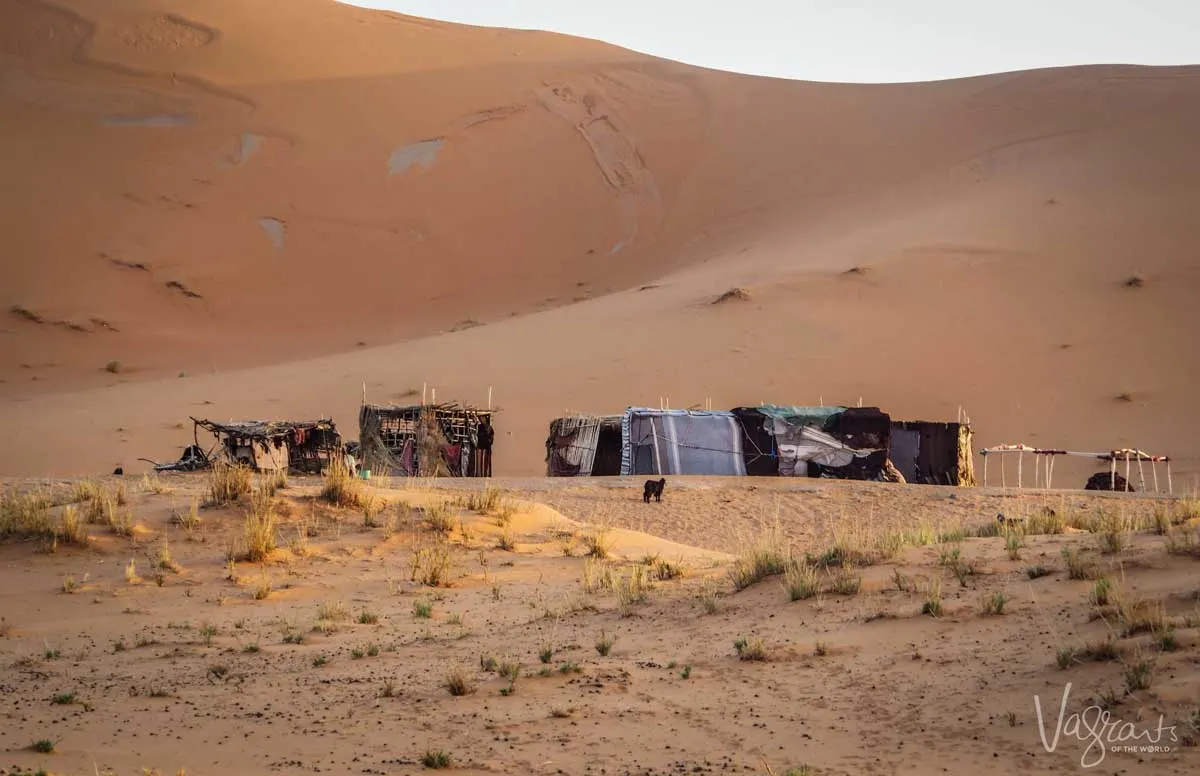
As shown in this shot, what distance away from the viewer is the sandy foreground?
569 cm

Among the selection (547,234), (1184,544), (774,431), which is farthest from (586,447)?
(547,234)

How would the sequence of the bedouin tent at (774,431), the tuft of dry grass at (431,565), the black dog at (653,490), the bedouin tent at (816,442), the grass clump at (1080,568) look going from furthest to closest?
the bedouin tent at (774,431), the bedouin tent at (816,442), the black dog at (653,490), the tuft of dry grass at (431,565), the grass clump at (1080,568)

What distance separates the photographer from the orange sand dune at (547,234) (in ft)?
106

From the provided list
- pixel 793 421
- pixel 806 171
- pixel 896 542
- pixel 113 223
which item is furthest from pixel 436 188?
pixel 896 542

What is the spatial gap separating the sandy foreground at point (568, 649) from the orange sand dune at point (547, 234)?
1764 cm

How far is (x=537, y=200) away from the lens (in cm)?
4703

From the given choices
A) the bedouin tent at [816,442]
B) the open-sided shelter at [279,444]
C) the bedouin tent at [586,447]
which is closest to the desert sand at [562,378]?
the open-sided shelter at [279,444]

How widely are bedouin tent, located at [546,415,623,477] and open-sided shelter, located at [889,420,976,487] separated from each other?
564 centimetres

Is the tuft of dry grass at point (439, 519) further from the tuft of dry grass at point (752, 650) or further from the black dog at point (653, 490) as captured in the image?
the tuft of dry grass at point (752, 650)

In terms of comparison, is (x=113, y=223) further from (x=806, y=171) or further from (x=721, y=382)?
(x=806, y=171)

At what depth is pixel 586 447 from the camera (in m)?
24.8

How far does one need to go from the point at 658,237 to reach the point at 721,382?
14895 millimetres

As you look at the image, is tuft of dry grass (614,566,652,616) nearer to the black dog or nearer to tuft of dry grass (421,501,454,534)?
tuft of dry grass (421,501,454,534)

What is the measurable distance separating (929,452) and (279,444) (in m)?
12.8
